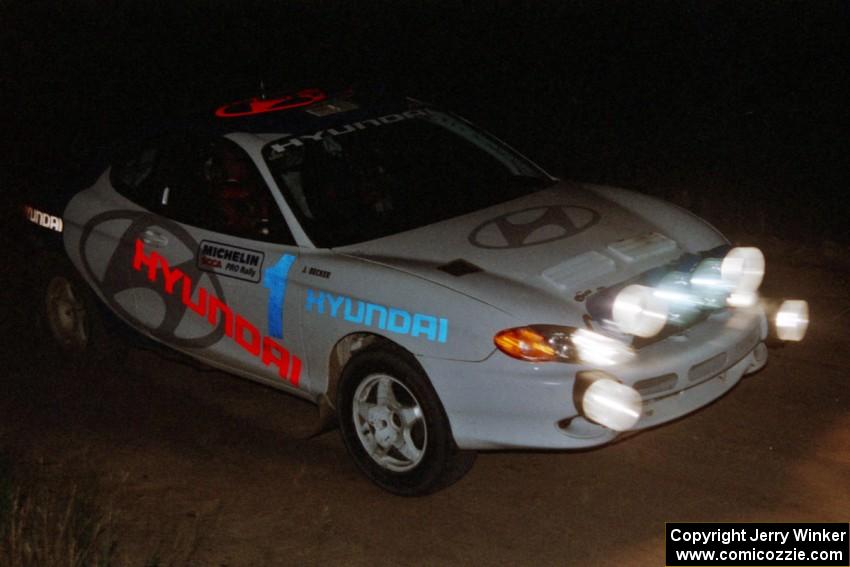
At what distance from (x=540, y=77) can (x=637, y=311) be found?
32.4ft

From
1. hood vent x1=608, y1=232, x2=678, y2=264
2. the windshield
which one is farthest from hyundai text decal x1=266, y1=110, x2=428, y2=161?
hood vent x1=608, y1=232, x2=678, y2=264

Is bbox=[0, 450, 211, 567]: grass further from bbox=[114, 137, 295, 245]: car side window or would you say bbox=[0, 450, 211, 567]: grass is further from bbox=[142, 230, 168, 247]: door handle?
bbox=[114, 137, 295, 245]: car side window

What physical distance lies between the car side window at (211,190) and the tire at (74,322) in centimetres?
78

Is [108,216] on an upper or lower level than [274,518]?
upper

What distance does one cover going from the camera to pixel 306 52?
17719mm

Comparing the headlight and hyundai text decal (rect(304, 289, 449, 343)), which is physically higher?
hyundai text decal (rect(304, 289, 449, 343))

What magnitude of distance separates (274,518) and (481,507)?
0.90 meters

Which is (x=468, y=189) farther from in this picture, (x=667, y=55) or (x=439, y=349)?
(x=667, y=55)

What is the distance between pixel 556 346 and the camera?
4754 millimetres

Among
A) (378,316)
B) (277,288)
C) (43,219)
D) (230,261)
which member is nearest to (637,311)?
(378,316)

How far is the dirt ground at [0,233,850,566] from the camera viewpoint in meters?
4.86

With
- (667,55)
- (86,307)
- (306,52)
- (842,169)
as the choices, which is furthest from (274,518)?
(306,52)

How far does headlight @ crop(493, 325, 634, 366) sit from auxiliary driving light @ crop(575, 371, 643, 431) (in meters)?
0.12

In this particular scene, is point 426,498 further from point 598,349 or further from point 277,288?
point 277,288
